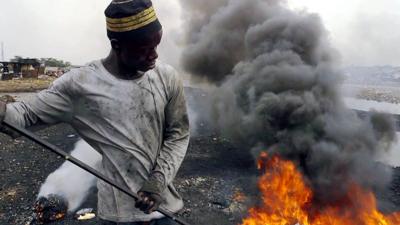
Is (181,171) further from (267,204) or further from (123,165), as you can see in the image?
(123,165)

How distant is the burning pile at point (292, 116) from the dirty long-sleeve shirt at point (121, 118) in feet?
12.6

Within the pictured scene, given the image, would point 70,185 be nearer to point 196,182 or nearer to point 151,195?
point 196,182

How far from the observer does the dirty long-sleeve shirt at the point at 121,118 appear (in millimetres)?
2287

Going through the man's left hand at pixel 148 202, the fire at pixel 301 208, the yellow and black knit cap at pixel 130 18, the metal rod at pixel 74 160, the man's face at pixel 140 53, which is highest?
the yellow and black knit cap at pixel 130 18

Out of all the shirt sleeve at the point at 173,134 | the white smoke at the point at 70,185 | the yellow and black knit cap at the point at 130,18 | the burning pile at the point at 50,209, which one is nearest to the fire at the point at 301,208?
the white smoke at the point at 70,185

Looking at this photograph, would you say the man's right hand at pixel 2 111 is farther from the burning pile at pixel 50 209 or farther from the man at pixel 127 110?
the burning pile at pixel 50 209

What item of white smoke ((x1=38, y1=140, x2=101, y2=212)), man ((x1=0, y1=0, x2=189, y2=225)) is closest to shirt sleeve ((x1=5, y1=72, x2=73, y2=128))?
man ((x1=0, y1=0, x2=189, y2=225))

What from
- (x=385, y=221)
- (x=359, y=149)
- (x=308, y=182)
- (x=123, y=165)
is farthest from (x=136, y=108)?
(x=359, y=149)

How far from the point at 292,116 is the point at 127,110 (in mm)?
8950

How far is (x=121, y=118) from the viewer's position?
7.64ft

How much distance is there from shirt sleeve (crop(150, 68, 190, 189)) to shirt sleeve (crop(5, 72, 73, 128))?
646 millimetres

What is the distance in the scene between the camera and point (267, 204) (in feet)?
21.4

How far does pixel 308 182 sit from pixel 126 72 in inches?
264

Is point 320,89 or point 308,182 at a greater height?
point 320,89
